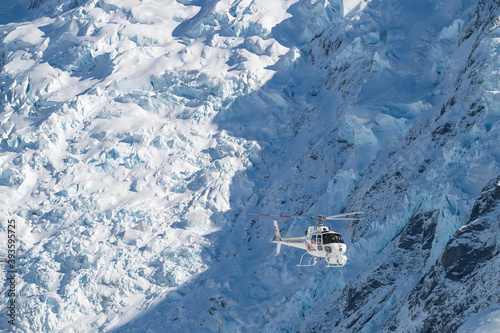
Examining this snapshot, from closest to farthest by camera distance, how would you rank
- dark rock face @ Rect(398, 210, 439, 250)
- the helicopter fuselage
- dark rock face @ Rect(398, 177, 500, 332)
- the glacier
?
the helicopter fuselage
dark rock face @ Rect(398, 177, 500, 332)
the glacier
dark rock face @ Rect(398, 210, 439, 250)

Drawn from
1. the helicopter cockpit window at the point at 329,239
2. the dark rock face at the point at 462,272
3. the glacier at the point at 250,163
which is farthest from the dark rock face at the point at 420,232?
the helicopter cockpit window at the point at 329,239

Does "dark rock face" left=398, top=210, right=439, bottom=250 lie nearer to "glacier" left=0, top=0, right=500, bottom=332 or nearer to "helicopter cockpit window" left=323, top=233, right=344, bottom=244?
"glacier" left=0, top=0, right=500, bottom=332

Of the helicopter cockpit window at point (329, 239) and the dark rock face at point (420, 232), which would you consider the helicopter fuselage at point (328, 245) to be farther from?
the dark rock face at point (420, 232)

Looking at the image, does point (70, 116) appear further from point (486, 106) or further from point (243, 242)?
point (486, 106)

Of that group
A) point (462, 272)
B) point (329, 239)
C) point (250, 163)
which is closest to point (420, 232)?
point (462, 272)

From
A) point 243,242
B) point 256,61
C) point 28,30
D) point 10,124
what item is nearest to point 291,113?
point 256,61

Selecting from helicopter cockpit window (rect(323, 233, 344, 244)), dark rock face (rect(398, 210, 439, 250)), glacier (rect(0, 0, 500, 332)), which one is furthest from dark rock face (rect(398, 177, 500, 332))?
helicopter cockpit window (rect(323, 233, 344, 244))

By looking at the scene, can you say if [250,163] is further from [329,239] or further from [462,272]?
[329,239]

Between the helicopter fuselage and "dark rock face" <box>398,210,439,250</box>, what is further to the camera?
"dark rock face" <box>398,210,439,250</box>

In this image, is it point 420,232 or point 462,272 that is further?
point 420,232
